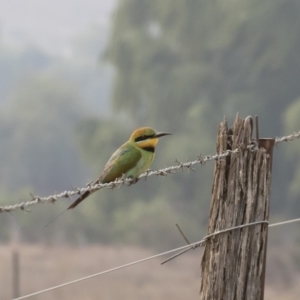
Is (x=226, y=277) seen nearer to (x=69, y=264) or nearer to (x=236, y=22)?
(x=69, y=264)

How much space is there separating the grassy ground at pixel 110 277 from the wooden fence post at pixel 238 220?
46.7ft

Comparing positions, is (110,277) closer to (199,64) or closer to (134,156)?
(199,64)

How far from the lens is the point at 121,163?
319 centimetres

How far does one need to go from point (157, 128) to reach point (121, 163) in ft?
68.9

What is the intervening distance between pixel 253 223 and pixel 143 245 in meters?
20.4

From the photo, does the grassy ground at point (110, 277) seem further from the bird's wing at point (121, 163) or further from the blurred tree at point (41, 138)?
the bird's wing at point (121, 163)

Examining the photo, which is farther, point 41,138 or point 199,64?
point 41,138

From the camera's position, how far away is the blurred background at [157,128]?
803 inches

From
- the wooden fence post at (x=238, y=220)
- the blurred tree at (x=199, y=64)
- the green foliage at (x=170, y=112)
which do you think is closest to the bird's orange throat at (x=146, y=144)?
the wooden fence post at (x=238, y=220)

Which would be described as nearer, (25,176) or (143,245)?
(143,245)

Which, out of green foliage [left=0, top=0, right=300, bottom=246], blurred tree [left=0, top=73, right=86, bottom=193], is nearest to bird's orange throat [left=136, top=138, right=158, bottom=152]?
green foliage [left=0, top=0, right=300, bottom=246]

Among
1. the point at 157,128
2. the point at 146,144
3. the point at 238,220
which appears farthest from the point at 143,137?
the point at 157,128

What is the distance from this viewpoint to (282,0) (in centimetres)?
2623

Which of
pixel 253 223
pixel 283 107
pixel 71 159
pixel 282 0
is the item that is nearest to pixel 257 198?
pixel 253 223
